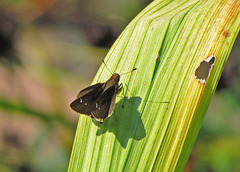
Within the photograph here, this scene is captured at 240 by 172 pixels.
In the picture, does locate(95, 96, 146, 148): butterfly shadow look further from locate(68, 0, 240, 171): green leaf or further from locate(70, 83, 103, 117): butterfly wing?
locate(70, 83, 103, 117): butterfly wing

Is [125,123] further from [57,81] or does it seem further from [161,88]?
[57,81]

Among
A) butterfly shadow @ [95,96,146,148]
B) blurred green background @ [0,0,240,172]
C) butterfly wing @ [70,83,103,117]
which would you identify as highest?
blurred green background @ [0,0,240,172]

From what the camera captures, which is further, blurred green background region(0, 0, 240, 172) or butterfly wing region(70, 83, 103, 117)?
blurred green background region(0, 0, 240, 172)

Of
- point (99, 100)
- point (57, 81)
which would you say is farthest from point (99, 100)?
point (57, 81)

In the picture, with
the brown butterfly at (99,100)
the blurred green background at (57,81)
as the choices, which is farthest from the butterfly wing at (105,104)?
the blurred green background at (57,81)

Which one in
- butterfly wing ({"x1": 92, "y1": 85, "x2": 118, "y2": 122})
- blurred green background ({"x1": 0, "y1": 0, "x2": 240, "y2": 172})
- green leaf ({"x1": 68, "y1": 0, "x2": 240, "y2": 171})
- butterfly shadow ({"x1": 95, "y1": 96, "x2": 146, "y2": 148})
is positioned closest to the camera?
green leaf ({"x1": 68, "y1": 0, "x2": 240, "y2": 171})

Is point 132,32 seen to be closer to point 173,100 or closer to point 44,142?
Answer: point 173,100

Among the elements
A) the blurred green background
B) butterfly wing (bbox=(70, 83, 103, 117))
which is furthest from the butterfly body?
the blurred green background

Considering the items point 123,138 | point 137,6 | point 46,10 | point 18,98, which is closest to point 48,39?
point 46,10
